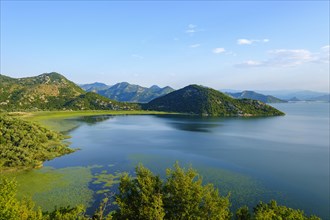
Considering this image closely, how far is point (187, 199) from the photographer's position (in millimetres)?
34031

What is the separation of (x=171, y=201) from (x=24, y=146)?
67.3 m

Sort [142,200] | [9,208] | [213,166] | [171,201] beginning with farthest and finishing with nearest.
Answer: [213,166] → [171,201] → [142,200] → [9,208]

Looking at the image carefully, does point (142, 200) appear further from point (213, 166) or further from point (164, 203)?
point (213, 166)

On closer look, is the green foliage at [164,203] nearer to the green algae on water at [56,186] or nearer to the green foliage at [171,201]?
the green foliage at [171,201]

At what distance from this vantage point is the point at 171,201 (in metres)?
35.0

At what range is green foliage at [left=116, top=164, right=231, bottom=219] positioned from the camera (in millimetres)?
32812

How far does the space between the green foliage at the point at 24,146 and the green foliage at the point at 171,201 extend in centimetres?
4867

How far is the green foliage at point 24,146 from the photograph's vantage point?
76.9m

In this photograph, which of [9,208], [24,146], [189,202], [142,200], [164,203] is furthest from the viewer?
[24,146]

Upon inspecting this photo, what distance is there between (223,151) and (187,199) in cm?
7268

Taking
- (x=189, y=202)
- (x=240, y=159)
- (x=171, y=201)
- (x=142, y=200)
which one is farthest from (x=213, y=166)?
(x=142, y=200)

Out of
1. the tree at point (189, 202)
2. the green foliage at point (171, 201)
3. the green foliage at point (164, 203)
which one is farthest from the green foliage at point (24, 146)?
the tree at point (189, 202)

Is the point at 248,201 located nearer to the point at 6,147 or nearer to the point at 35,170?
the point at 35,170

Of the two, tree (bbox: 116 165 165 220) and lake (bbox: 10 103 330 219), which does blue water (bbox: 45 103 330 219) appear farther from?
tree (bbox: 116 165 165 220)
